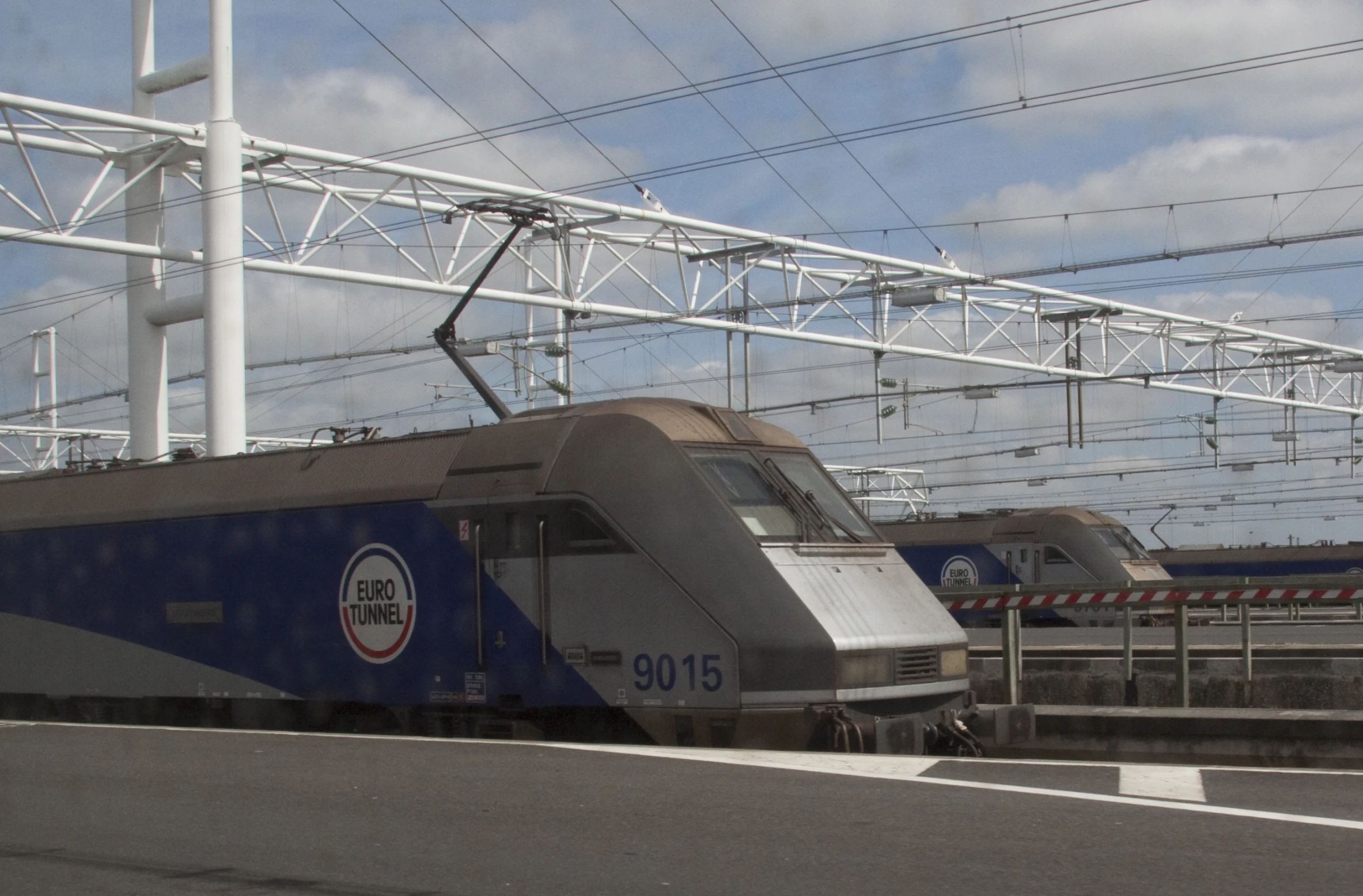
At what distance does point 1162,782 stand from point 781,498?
4647 millimetres

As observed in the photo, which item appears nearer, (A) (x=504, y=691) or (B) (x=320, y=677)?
(A) (x=504, y=691)

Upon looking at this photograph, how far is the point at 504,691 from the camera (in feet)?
39.6

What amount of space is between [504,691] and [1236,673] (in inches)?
389

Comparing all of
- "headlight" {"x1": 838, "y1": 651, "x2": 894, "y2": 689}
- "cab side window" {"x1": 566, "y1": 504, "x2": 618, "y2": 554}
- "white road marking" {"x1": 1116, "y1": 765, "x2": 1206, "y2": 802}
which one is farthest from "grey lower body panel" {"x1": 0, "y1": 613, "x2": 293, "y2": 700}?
"white road marking" {"x1": 1116, "y1": 765, "x2": 1206, "y2": 802}

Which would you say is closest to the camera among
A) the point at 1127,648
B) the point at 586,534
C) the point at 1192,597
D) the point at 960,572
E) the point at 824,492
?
the point at 586,534

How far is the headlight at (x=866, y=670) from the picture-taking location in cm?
1082

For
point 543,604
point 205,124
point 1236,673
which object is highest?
point 205,124

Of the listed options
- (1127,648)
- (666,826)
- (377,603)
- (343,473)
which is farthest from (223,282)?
(666,826)

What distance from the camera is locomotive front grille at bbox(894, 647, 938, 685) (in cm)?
1133

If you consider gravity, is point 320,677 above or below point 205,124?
below

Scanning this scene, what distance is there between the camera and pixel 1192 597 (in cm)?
1617

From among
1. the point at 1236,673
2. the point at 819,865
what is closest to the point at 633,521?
the point at 819,865

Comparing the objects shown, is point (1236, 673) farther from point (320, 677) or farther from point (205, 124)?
point (205, 124)

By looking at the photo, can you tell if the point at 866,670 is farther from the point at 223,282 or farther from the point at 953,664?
the point at 223,282
